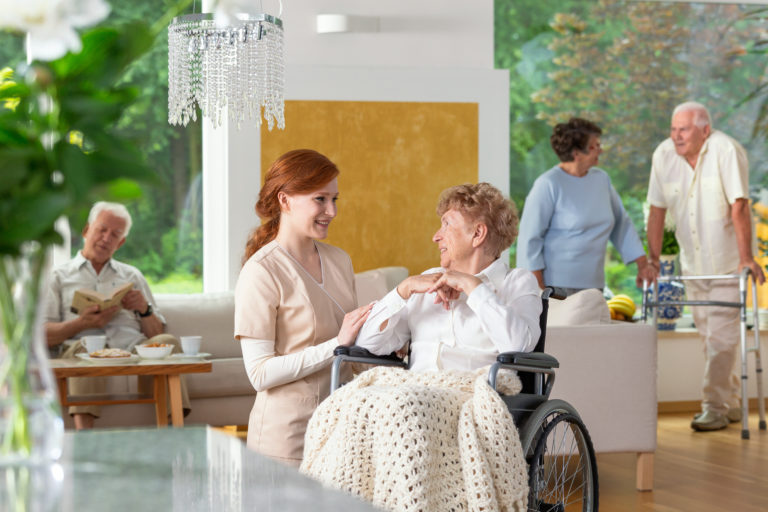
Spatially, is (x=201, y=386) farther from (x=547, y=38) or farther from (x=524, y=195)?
(x=547, y=38)

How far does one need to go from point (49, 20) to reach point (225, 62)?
3.74 m

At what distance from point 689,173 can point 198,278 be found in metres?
2.91

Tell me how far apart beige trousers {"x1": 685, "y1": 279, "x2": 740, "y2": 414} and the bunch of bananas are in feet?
1.93

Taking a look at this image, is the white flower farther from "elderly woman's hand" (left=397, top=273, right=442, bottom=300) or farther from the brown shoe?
the brown shoe

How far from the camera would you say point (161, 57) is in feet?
20.6

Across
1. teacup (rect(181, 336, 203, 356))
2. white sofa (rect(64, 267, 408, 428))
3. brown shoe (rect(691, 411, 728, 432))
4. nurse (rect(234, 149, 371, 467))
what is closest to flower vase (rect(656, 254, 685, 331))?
brown shoe (rect(691, 411, 728, 432))

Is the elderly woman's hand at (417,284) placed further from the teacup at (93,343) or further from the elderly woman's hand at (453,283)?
the teacup at (93,343)

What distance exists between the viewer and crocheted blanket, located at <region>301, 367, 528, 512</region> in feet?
7.54

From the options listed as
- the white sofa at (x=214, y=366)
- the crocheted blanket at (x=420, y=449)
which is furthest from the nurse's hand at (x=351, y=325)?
the white sofa at (x=214, y=366)

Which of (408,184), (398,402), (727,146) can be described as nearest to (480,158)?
(408,184)

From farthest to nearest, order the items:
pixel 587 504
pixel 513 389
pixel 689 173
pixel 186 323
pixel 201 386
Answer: pixel 689 173, pixel 186 323, pixel 201 386, pixel 587 504, pixel 513 389

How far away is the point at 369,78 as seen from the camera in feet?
20.6

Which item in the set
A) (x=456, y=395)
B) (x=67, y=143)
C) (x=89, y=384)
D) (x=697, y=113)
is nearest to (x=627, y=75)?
(x=697, y=113)

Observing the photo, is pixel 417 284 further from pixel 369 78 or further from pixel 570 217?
pixel 369 78
